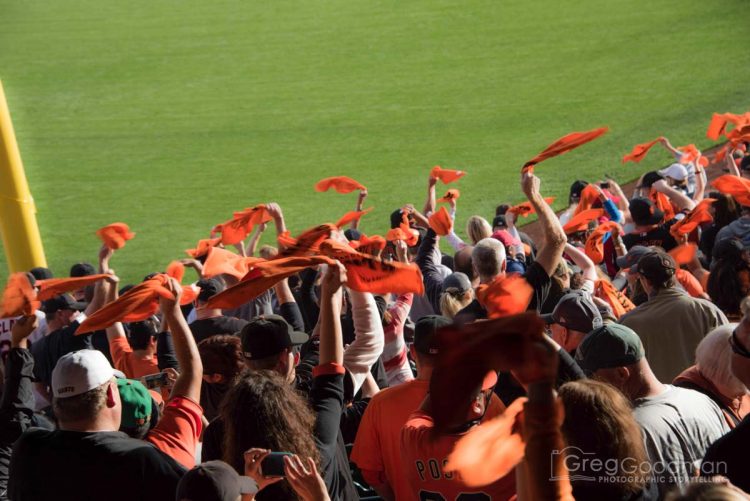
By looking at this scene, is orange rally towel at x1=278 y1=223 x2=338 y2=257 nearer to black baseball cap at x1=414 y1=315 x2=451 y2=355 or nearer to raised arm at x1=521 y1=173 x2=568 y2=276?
black baseball cap at x1=414 y1=315 x2=451 y2=355

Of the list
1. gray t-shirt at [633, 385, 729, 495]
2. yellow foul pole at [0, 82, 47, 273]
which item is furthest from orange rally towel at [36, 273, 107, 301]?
yellow foul pole at [0, 82, 47, 273]

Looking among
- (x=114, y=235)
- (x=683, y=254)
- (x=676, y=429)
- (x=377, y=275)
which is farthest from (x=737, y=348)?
(x=114, y=235)

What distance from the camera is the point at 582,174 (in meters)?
13.5

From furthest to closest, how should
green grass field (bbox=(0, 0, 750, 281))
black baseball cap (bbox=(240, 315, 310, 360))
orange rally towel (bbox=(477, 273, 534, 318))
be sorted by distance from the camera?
green grass field (bbox=(0, 0, 750, 281))
black baseball cap (bbox=(240, 315, 310, 360))
orange rally towel (bbox=(477, 273, 534, 318))

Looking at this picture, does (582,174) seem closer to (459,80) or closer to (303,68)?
(459,80)

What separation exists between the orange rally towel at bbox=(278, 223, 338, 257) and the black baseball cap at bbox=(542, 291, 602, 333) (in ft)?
3.10

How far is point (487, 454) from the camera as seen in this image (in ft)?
4.95

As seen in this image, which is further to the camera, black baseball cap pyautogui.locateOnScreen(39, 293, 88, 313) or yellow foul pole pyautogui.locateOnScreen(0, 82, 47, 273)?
yellow foul pole pyautogui.locateOnScreen(0, 82, 47, 273)

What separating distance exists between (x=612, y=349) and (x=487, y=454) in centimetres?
142

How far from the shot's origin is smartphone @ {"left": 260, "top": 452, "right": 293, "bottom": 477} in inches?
84.4

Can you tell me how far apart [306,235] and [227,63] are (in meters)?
18.0

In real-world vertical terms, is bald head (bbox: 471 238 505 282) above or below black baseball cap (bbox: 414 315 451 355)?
below

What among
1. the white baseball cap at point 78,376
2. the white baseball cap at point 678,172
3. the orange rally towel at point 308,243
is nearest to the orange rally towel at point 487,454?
the white baseball cap at point 78,376

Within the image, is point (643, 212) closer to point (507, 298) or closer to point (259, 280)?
point (259, 280)
